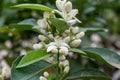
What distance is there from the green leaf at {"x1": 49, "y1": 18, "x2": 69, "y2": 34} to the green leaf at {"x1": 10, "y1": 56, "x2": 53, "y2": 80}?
0.15 meters

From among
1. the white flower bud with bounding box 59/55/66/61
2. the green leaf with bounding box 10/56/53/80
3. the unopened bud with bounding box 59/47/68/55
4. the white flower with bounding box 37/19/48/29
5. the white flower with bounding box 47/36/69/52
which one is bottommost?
the green leaf with bounding box 10/56/53/80

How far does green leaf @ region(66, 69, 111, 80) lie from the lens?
57.2 inches

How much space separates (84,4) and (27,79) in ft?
4.04

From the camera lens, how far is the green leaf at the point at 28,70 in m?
1.32

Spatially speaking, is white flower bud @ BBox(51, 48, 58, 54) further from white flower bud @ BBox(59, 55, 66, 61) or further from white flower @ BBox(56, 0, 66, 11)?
white flower @ BBox(56, 0, 66, 11)

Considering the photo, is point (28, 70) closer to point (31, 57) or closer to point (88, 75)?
point (31, 57)

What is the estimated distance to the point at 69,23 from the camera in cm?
136

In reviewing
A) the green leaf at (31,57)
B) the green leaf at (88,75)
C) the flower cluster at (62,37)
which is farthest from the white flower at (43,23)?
the green leaf at (88,75)

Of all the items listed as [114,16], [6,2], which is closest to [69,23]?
[6,2]

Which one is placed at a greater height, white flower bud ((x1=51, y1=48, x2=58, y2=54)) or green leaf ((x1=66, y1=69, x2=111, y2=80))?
white flower bud ((x1=51, y1=48, x2=58, y2=54))

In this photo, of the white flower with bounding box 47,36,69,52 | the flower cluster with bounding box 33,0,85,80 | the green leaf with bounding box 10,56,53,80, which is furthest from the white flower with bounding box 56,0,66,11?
the green leaf with bounding box 10,56,53,80

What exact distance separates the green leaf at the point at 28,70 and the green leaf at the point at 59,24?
0.15 meters

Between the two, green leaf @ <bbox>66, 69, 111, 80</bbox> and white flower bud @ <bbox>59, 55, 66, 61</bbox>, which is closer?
white flower bud @ <bbox>59, 55, 66, 61</bbox>

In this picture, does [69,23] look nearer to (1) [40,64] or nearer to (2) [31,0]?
(1) [40,64]
